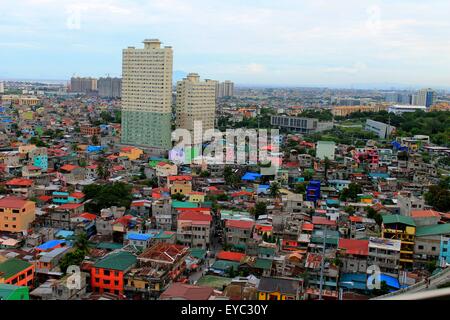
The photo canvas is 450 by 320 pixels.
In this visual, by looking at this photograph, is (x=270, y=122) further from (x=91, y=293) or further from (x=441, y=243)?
(x=91, y=293)

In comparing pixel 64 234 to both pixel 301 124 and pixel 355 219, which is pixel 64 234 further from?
pixel 301 124

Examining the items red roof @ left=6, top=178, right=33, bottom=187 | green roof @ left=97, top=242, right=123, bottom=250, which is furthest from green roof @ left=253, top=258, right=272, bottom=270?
red roof @ left=6, top=178, right=33, bottom=187

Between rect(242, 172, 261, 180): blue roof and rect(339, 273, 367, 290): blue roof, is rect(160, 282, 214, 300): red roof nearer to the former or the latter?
rect(339, 273, 367, 290): blue roof

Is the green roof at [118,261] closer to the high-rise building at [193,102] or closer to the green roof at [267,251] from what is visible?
the green roof at [267,251]

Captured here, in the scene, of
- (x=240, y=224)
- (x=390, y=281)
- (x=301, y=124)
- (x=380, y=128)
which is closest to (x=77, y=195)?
(x=240, y=224)

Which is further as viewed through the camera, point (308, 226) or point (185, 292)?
point (308, 226)

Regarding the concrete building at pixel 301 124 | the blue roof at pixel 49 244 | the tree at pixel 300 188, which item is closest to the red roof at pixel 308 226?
the tree at pixel 300 188
